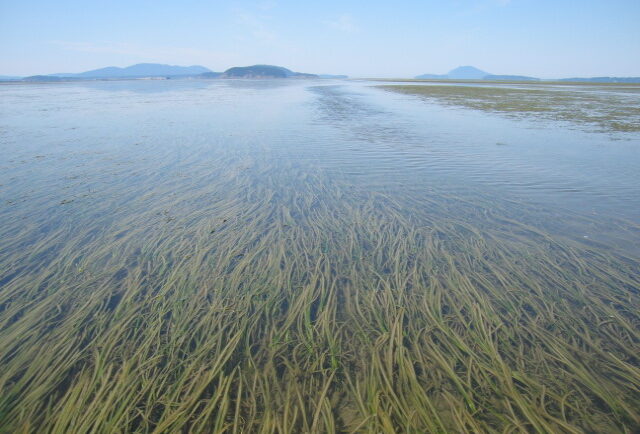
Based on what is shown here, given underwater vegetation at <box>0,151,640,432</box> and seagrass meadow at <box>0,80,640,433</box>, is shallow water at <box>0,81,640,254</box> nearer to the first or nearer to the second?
seagrass meadow at <box>0,80,640,433</box>

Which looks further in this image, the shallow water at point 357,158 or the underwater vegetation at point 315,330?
the shallow water at point 357,158

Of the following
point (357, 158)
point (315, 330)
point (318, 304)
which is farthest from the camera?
point (357, 158)

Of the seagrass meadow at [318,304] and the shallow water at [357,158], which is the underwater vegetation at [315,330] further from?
the shallow water at [357,158]

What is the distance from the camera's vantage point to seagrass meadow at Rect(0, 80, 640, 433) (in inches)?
82.7

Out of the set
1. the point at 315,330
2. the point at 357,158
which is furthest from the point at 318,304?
the point at 357,158

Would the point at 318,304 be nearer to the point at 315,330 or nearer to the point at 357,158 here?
the point at 315,330

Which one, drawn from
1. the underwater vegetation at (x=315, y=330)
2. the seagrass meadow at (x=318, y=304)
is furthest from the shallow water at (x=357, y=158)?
the underwater vegetation at (x=315, y=330)

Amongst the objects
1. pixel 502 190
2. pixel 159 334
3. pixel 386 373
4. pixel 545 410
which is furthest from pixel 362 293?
pixel 502 190

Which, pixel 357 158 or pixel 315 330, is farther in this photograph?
pixel 357 158

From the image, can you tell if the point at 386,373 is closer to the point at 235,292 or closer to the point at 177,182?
the point at 235,292

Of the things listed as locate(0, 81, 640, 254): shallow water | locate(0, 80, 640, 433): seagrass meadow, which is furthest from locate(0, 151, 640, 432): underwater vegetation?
locate(0, 81, 640, 254): shallow water

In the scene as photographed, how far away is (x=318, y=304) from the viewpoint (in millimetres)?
3094

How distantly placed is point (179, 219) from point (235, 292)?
2.33 m

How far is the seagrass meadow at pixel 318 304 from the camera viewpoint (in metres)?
2.10
